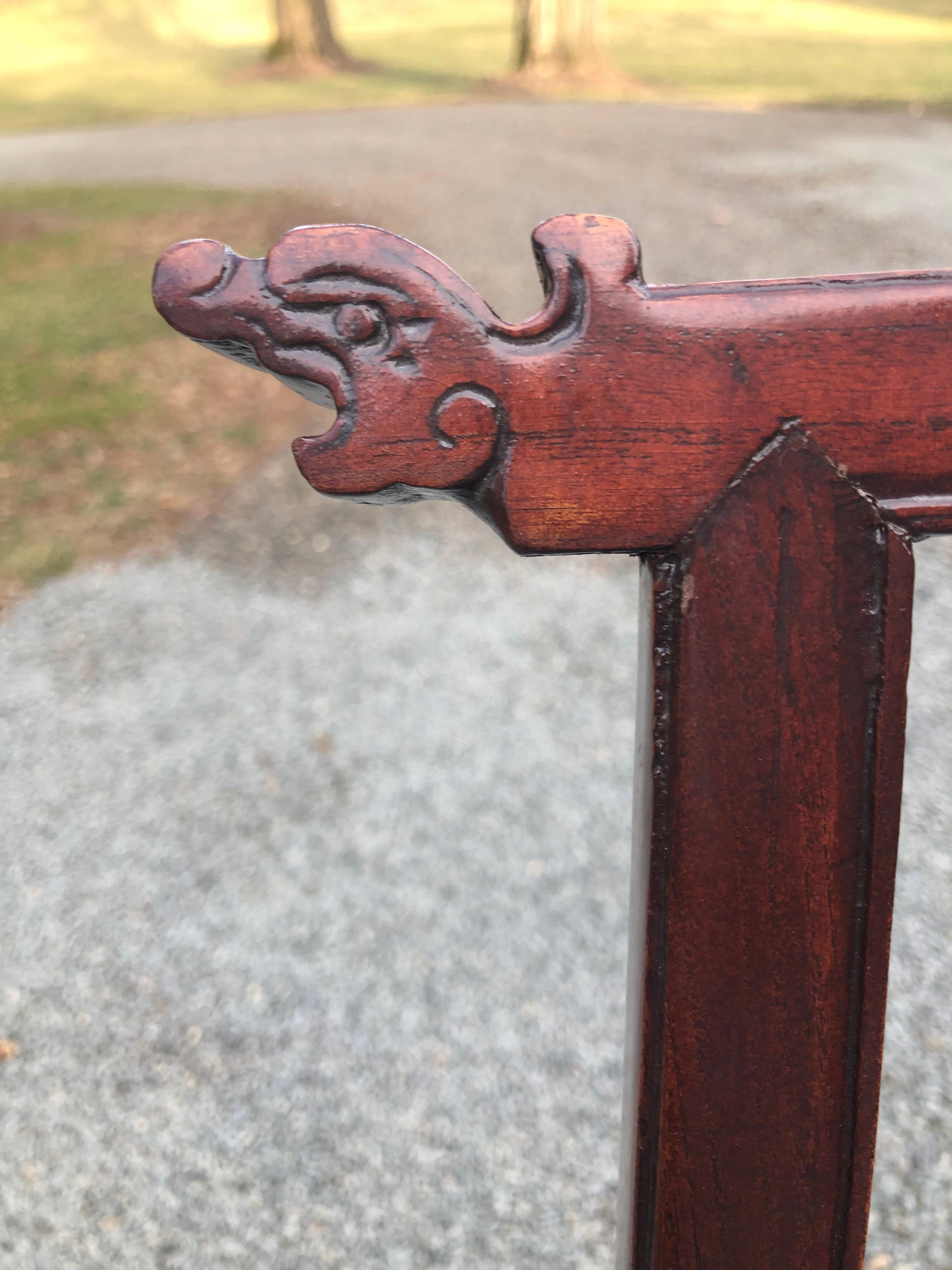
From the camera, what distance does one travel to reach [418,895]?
252 cm

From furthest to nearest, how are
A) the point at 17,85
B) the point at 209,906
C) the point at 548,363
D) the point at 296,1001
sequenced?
1. the point at 17,85
2. the point at 209,906
3. the point at 296,1001
4. the point at 548,363

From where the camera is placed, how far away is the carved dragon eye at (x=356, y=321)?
0.59 metres

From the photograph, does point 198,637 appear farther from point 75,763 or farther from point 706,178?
point 706,178

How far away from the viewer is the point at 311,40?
1488cm

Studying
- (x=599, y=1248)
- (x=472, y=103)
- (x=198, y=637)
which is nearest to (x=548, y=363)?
(x=599, y=1248)

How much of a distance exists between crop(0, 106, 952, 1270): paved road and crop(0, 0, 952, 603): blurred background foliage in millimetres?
564

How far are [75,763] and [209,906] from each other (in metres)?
0.75

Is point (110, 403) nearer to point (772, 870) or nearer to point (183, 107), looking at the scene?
point (772, 870)

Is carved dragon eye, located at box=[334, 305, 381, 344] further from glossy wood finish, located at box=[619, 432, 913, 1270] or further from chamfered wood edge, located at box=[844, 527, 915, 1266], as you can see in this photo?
chamfered wood edge, located at box=[844, 527, 915, 1266]

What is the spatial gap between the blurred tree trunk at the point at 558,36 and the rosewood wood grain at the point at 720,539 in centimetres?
1304

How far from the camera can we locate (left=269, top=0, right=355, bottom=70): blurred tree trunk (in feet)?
48.1

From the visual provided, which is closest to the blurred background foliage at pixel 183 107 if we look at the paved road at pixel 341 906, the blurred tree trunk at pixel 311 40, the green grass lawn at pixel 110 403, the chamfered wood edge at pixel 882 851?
the green grass lawn at pixel 110 403

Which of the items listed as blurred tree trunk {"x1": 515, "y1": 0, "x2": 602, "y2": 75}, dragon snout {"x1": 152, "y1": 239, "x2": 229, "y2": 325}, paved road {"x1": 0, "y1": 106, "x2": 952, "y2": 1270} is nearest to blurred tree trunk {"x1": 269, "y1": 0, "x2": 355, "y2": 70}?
blurred tree trunk {"x1": 515, "y1": 0, "x2": 602, "y2": 75}

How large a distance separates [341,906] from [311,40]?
15.7m
